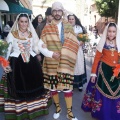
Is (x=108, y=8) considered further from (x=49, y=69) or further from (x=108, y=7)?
(x=49, y=69)

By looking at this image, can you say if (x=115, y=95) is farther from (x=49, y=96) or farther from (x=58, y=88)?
(x=49, y=96)

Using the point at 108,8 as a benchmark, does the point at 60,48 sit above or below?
below

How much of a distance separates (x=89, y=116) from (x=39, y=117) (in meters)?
0.83

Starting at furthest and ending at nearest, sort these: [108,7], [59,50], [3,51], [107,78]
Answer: [108,7] → [59,50] → [107,78] → [3,51]

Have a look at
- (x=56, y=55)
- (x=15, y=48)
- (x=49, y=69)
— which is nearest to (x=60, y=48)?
(x=56, y=55)

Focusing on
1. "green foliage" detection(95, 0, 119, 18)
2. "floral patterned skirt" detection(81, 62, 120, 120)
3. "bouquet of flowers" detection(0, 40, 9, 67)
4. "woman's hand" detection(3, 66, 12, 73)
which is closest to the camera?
"bouquet of flowers" detection(0, 40, 9, 67)

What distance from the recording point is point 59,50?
11.1ft

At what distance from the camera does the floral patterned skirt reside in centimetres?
327

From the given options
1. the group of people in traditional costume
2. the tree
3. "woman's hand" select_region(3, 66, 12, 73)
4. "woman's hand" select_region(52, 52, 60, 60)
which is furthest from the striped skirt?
the tree

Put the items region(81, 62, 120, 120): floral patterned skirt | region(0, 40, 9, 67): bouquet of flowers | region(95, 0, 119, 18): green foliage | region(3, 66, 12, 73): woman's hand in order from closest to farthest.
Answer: region(0, 40, 9, 67): bouquet of flowers → region(3, 66, 12, 73): woman's hand → region(81, 62, 120, 120): floral patterned skirt → region(95, 0, 119, 18): green foliage

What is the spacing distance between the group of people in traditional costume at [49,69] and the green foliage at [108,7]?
59.8 feet

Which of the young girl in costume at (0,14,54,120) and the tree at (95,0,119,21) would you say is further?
the tree at (95,0,119,21)

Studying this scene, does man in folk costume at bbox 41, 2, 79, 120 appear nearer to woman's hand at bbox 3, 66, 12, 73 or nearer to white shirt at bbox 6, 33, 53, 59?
white shirt at bbox 6, 33, 53, 59

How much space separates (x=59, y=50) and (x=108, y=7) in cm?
1960
